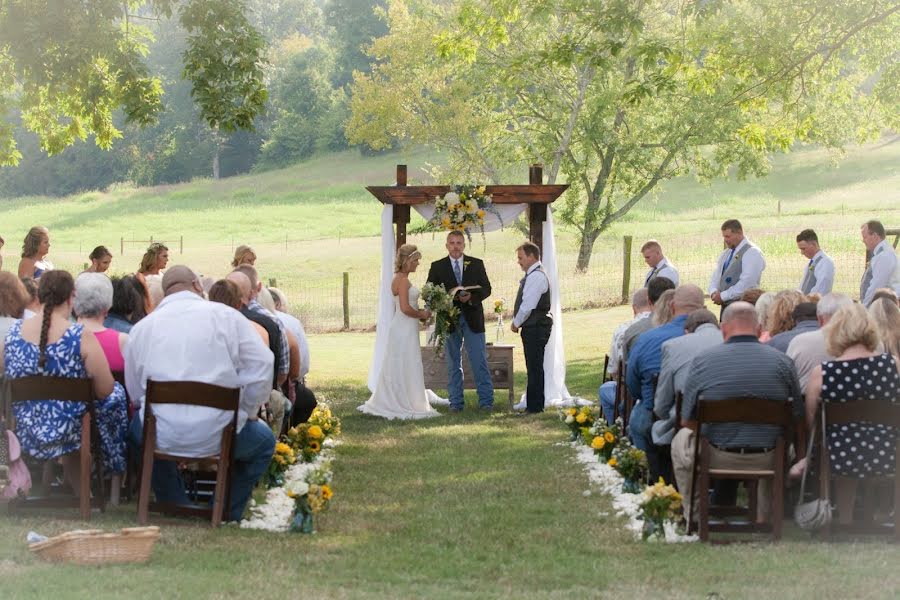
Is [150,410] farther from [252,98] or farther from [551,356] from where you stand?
[252,98]

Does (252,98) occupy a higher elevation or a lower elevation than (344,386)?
higher

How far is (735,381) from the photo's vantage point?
788cm

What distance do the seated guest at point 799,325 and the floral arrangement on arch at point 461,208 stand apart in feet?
20.5

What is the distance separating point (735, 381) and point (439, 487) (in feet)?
10.2

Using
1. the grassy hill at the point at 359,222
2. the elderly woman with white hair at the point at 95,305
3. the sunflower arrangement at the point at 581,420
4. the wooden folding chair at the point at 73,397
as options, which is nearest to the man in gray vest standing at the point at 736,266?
the sunflower arrangement at the point at 581,420

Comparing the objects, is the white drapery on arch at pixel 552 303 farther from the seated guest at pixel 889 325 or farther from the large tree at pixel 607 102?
the seated guest at pixel 889 325

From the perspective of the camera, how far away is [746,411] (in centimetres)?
776

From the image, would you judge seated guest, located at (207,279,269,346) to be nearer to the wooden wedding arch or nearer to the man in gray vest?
the man in gray vest

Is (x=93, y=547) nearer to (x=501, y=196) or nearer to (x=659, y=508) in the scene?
(x=659, y=508)

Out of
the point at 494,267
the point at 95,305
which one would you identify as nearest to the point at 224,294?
the point at 95,305

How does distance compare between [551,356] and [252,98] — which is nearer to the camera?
[551,356]

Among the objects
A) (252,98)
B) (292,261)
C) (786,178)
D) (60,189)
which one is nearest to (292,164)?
(60,189)

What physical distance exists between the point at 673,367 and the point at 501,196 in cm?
711

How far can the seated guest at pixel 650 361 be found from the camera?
9.45m
